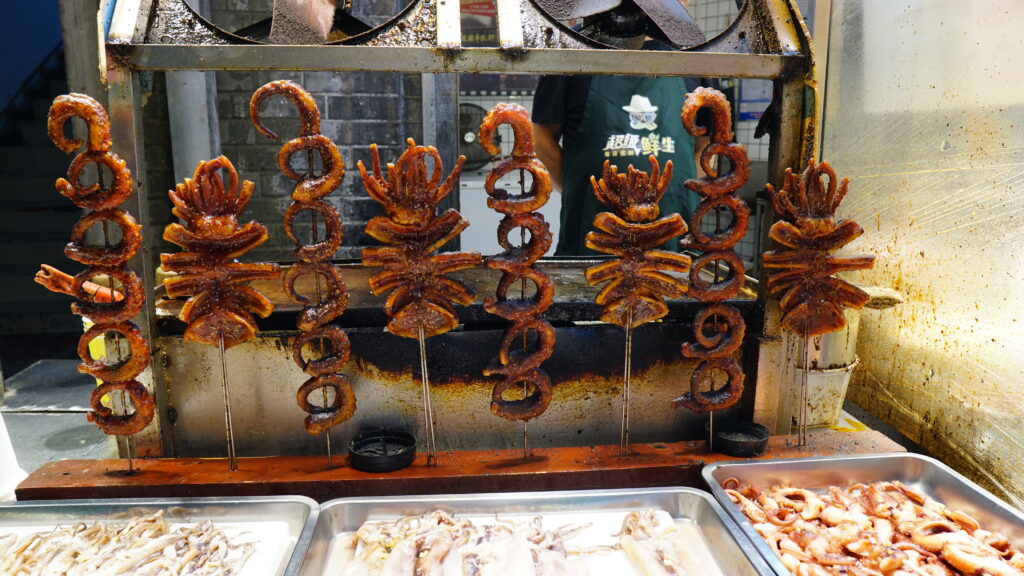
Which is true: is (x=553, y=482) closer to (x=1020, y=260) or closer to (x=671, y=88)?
(x=1020, y=260)

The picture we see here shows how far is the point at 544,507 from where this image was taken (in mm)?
2340

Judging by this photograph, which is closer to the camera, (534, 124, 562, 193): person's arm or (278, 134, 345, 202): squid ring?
(278, 134, 345, 202): squid ring

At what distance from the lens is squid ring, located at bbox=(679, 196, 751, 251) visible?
2.46 metres

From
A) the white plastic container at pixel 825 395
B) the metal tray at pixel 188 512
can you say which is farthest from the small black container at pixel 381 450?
the white plastic container at pixel 825 395

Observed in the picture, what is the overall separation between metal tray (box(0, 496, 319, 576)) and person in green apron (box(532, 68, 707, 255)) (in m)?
2.97

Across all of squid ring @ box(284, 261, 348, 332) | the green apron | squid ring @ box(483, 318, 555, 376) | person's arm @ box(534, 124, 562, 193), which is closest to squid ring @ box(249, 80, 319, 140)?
squid ring @ box(284, 261, 348, 332)

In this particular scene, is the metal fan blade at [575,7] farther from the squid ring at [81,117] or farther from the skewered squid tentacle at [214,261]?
the squid ring at [81,117]

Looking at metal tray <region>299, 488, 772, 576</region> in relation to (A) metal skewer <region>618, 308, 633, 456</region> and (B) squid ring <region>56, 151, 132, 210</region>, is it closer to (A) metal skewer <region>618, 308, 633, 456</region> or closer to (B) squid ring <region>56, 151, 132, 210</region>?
(A) metal skewer <region>618, 308, 633, 456</region>

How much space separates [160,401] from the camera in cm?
259

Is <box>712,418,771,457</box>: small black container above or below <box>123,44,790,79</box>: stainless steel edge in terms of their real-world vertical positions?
below

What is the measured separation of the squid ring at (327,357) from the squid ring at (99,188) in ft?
2.48

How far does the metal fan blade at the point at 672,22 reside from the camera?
2.69 m

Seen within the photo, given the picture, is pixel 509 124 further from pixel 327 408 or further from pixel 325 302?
pixel 327 408

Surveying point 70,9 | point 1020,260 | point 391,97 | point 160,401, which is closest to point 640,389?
point 1020,260
